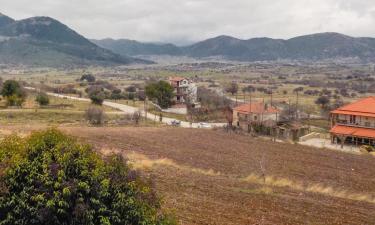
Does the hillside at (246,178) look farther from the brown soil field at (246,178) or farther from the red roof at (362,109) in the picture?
the red roof at (362,109)

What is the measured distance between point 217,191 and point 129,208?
12.1 meters

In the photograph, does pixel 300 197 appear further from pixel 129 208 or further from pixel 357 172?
pixel 129 208

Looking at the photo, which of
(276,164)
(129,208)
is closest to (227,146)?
(276,164)

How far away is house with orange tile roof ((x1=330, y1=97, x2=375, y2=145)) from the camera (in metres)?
53.8

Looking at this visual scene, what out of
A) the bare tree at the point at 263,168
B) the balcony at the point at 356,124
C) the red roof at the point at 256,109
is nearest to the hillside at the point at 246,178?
the bare tree at the point at 263,168

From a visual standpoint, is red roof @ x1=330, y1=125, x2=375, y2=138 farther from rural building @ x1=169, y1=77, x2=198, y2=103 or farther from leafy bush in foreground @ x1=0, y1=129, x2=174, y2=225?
leafy bush in foreground @ x1=0, y1=129, x2=174, y2=225

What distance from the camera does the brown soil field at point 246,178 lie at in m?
20.0

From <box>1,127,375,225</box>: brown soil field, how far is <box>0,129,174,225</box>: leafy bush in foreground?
18.8 feet

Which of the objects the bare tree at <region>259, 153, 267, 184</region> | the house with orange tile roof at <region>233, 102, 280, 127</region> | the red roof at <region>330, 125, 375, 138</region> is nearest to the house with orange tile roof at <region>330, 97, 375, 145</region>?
the red roof at <region>330, 125, 375, 138</region>

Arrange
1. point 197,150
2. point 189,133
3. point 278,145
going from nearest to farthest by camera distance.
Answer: point 197,150 < point 278,145 < point 189,133

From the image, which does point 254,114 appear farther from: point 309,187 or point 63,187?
point 63,187

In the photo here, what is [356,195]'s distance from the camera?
26078mm

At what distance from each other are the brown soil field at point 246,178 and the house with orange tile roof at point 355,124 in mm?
12378

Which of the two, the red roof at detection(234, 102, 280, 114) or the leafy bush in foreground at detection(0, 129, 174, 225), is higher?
the leafy bush in foreground at detection(0, 129, 174, 225)
